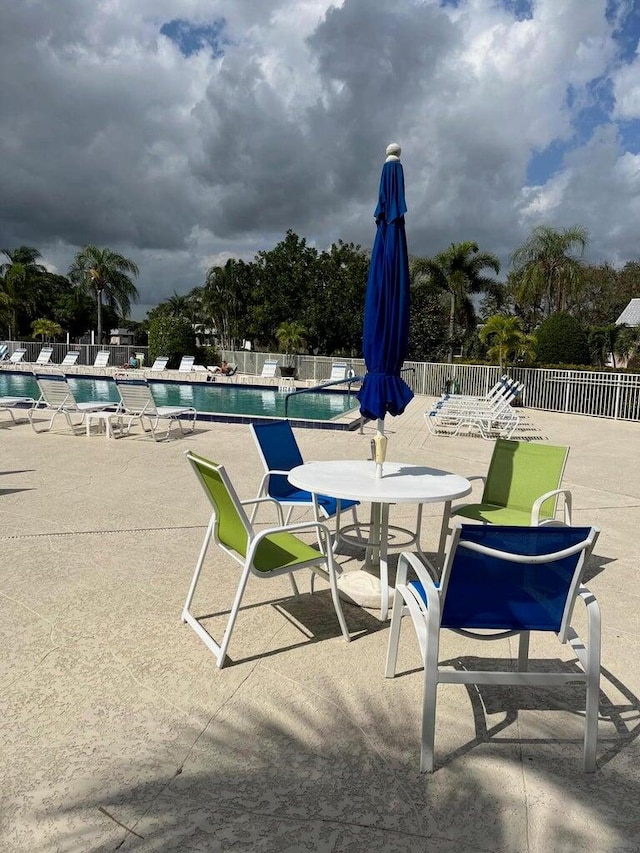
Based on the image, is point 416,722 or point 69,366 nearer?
point 416,722

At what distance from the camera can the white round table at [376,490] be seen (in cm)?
332

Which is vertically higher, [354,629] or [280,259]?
[280,259]

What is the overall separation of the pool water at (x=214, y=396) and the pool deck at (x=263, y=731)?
1250 cm

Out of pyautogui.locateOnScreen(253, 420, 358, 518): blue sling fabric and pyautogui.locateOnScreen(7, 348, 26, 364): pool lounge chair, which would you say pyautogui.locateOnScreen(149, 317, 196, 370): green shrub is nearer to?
pyautogui.locateOnScreen(7, 348, 26, 364): pool lounge chair

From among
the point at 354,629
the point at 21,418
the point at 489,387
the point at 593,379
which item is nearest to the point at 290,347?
the point at 489,387

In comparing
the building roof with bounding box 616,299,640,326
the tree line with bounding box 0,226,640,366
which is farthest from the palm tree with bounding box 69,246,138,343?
the building roof with bounding box 616,299,640,326

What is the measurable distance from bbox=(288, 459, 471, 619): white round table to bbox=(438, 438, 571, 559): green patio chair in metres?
0.46

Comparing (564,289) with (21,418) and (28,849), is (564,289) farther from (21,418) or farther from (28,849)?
(28,849)

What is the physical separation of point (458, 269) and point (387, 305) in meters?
30.6

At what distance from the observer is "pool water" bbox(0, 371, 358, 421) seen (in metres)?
18.4

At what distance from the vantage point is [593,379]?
55.5 ft

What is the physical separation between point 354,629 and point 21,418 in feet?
34.9

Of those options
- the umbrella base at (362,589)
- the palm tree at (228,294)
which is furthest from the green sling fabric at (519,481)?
the palm tree at (228,294)

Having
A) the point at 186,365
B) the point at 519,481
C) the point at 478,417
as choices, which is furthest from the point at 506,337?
the point at 186,365
